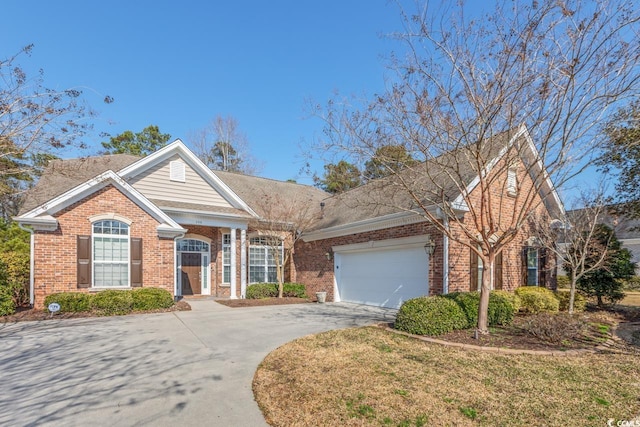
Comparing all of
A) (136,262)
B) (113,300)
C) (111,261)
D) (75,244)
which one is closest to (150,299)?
(113,300)

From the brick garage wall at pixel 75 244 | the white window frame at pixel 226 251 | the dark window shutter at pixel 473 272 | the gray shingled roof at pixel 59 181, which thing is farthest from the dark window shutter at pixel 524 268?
the gray shingled roof at pixel 59 181

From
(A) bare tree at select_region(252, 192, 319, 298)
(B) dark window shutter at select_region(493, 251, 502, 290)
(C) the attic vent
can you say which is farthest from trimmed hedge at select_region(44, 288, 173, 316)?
(B) dark window shutter at select_region(493, 251, 502, 290)

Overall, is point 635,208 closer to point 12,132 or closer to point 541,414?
point 541,414

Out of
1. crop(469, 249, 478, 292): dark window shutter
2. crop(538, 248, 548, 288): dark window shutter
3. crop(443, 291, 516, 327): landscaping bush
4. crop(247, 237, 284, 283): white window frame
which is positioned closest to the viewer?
crop(443, 291, 516, 327): landscaping bush

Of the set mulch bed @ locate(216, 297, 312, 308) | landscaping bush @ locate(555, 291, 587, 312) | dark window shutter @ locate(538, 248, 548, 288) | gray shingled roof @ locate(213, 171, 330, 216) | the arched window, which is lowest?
mulch bed @ locate(216, 297, 312, 308)

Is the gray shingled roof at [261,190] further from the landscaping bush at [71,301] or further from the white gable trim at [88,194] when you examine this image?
the landscaping bush at [71,301]

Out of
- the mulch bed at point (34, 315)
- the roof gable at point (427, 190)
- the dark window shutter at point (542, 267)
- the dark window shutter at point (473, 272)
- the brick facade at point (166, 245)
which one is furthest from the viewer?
the dark window shutter at point (542, 267)

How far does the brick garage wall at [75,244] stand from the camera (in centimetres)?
1092

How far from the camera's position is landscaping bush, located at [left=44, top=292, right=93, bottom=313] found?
10516 millimetres

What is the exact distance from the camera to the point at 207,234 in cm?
1638

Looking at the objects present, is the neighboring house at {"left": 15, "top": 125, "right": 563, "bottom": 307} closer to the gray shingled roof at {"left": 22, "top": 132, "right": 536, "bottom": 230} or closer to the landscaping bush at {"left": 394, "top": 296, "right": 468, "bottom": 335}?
the gray shingled roof at {"left": 22, "top": 132, "right": 536, "bottom": 230}

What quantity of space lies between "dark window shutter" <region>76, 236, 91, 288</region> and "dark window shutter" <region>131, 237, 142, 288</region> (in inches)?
49.6

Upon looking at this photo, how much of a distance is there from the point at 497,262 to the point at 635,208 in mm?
5068

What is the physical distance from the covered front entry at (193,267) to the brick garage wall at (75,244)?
2809mm
